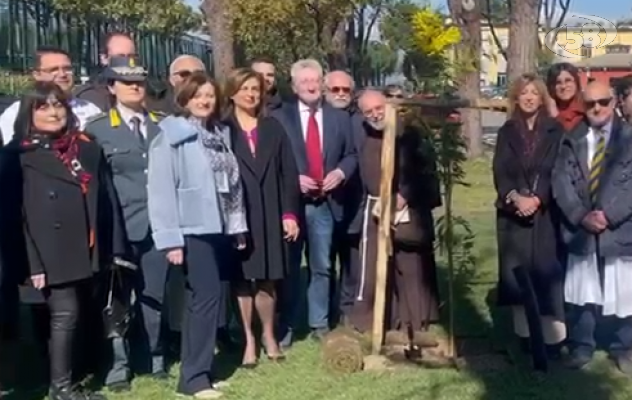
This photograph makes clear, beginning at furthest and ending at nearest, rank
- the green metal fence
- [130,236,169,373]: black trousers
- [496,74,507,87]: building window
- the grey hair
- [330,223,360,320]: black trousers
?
[496,74,507,87]: building window < the green metal fence < [330,223,360,320]: black trousers < the grey hair < [130,236,169,373]: black trousers

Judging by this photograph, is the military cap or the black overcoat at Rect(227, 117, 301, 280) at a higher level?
the military cap

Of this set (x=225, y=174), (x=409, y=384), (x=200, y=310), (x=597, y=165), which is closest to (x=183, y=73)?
(x=225, y=174)

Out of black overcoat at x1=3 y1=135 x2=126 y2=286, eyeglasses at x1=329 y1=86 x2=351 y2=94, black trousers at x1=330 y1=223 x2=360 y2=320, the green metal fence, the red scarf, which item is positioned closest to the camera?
black overcoat at x1=3 y1=135 x2=126 y2=286

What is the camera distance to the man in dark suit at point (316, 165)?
381 inches

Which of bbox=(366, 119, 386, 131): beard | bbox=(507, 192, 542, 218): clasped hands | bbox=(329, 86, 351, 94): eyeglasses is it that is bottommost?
bbox=(507, 192, 542, 218): clasped hands

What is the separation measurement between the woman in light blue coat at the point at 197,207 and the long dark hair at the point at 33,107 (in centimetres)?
57

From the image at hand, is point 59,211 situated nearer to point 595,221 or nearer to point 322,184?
point 322,184

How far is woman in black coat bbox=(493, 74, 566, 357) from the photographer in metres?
8.93

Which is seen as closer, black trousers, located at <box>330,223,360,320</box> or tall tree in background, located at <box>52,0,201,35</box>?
black trousers, located at <box>330,223,360,320</box>

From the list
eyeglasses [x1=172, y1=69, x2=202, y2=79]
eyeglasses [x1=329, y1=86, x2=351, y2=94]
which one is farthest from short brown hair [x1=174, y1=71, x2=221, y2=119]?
eyeglasses [x1=329, y1=86, x2=351, y2=94]

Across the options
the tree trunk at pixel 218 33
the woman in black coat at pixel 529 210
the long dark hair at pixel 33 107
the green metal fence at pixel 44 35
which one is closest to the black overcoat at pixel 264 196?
the long dark hair at pixel 33 107

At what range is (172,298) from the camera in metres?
8.95

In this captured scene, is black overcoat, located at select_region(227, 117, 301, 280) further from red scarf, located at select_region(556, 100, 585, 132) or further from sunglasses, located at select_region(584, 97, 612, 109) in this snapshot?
sunglasses, located at select_region(584, 97, 612, 109)

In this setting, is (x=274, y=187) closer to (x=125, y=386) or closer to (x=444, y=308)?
Answer: (x=125, y=386)
